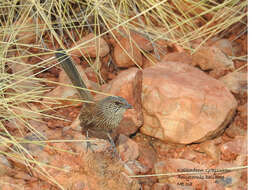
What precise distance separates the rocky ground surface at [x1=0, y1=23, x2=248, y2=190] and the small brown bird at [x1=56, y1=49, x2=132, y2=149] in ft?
0.50

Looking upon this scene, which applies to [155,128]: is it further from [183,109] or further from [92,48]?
[92,48]

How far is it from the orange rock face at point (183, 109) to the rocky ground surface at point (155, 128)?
10 millimetres

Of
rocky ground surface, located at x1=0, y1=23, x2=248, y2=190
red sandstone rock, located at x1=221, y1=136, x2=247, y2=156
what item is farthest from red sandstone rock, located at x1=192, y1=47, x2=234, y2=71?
red sandstone rock, located at x1=221, y1=136, x2=247, y2=156

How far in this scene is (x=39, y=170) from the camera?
2490mm

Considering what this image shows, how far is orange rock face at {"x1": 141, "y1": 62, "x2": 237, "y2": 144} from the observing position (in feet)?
10.6

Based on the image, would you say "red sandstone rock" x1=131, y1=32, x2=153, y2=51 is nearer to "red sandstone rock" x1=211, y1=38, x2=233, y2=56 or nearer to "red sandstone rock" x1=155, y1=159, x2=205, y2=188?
"red sandstone rock" x1=211, y1=38, x2=233, y2=56

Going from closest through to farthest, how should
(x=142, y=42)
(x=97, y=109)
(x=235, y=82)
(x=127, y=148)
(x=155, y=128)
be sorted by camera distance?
(x=97, y=109), (x=127, y=148), (x=155, y=128), (x=235, y=82), (x=142, y=42)

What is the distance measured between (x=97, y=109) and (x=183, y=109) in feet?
3.01

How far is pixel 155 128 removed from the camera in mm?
3279

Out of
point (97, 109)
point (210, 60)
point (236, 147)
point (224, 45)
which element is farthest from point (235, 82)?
point (97, 109)

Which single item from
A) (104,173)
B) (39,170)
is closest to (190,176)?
(104,173)

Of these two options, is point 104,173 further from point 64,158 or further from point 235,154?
point 235,154
